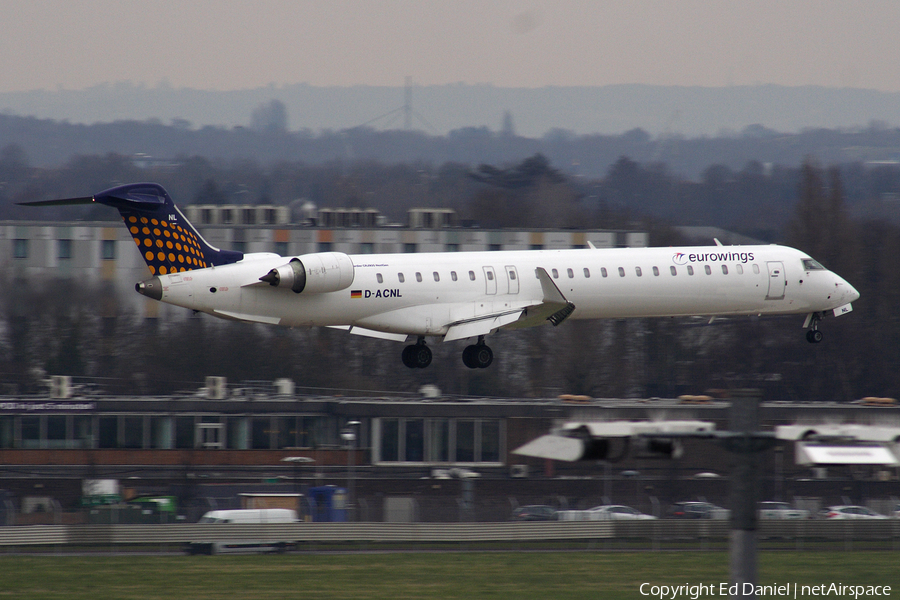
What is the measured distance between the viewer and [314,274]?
1380 inches

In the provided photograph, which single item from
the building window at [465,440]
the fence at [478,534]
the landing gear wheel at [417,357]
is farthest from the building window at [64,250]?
the fence at [478,534]

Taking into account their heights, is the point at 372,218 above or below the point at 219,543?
above

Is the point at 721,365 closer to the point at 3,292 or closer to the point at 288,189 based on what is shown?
the point at 3,292

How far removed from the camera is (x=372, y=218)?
80750mm

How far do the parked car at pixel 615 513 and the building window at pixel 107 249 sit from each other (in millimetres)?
40268

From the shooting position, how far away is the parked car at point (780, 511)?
34244mm

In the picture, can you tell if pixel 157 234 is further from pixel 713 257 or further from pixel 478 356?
Result: pixel 713 257

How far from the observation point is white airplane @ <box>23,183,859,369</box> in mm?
35188

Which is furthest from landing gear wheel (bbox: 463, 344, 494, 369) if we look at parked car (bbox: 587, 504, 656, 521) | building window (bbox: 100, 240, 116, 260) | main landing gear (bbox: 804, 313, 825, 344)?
building window (bbox: 100, 240, 116, 260)

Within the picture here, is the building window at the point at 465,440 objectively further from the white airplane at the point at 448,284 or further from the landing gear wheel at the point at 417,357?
the landing gear wheel at the point at 417,357

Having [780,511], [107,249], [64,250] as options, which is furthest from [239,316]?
[64,250]

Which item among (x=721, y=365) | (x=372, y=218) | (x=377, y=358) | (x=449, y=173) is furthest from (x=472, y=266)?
(x=449, y=173)

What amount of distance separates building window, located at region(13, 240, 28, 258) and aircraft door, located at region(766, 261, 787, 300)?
46.5 metres

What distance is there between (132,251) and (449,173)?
81255 millimetres
